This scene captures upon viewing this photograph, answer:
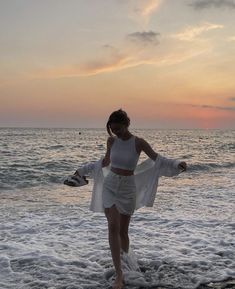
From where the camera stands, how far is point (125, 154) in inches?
211

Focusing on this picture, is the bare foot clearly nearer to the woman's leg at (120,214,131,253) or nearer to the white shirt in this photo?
the woman's leg at (120,214,131,253)

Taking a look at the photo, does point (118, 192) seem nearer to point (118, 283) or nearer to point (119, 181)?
point (119, 181)

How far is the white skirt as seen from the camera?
5375 millimetres

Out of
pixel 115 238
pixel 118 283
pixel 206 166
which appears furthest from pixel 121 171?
pixel 206 166

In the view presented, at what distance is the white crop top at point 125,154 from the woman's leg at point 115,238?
575mm

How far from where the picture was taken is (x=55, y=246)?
7.38 meters

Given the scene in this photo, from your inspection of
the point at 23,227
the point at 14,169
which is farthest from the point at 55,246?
the point at 14,169

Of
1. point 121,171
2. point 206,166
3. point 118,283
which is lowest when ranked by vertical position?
point 206,166

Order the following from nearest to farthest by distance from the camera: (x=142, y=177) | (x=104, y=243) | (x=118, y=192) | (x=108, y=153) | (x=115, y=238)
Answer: (x=115, y=238) → (x=118, y=192) → (x=108, y=153) → (x=142, y=177) → (x=104, y=243)

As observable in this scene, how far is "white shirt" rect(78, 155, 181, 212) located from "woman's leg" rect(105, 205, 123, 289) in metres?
0.46

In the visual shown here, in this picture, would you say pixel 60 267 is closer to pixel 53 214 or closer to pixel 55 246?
pixel 55 246

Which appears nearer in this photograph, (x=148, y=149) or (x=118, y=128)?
(x=118, y=128)

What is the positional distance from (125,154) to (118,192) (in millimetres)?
523

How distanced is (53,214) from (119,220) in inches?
208
